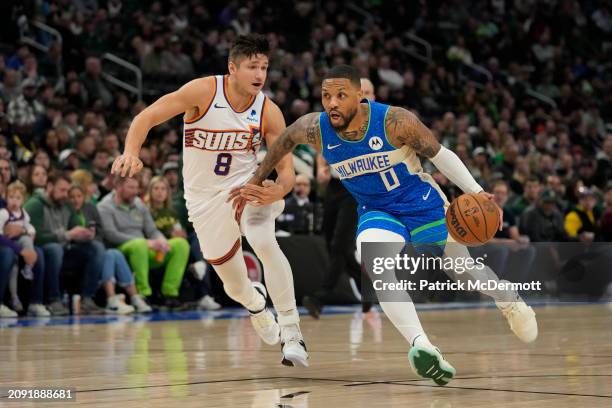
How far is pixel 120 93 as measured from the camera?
1738cm

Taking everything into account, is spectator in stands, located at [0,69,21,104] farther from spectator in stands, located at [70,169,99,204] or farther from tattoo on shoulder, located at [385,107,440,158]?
tattoo on shoulder, located at [385,107,440,158]

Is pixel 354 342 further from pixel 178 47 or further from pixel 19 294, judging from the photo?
pixel 178 47

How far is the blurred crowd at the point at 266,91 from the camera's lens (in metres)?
12.9

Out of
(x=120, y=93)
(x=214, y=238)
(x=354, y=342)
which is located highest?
(x=120, y=93)

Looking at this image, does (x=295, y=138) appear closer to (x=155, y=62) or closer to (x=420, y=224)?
(x=420, y=224)

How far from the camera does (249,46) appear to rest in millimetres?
7379

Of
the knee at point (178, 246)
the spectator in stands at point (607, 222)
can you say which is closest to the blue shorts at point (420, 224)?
the knee at point (178, 246)

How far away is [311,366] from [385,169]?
146 centimetres

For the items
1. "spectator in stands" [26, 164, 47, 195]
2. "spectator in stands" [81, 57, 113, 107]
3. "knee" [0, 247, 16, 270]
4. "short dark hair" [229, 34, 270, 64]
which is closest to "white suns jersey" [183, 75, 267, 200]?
"short dark hair" [229, 34, 270, 64]

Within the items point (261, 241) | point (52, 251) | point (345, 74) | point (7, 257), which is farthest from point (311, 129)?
point (52, 251)

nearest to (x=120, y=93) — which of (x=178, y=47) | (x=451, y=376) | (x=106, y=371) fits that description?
(x=178, y=47)

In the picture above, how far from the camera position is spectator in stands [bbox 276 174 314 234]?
1439cm

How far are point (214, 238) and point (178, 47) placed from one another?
39.0 ft

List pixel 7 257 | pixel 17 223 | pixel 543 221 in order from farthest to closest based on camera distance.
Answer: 1. pixel 543 221
2. pixel 17 223
3. pixel 7 257
